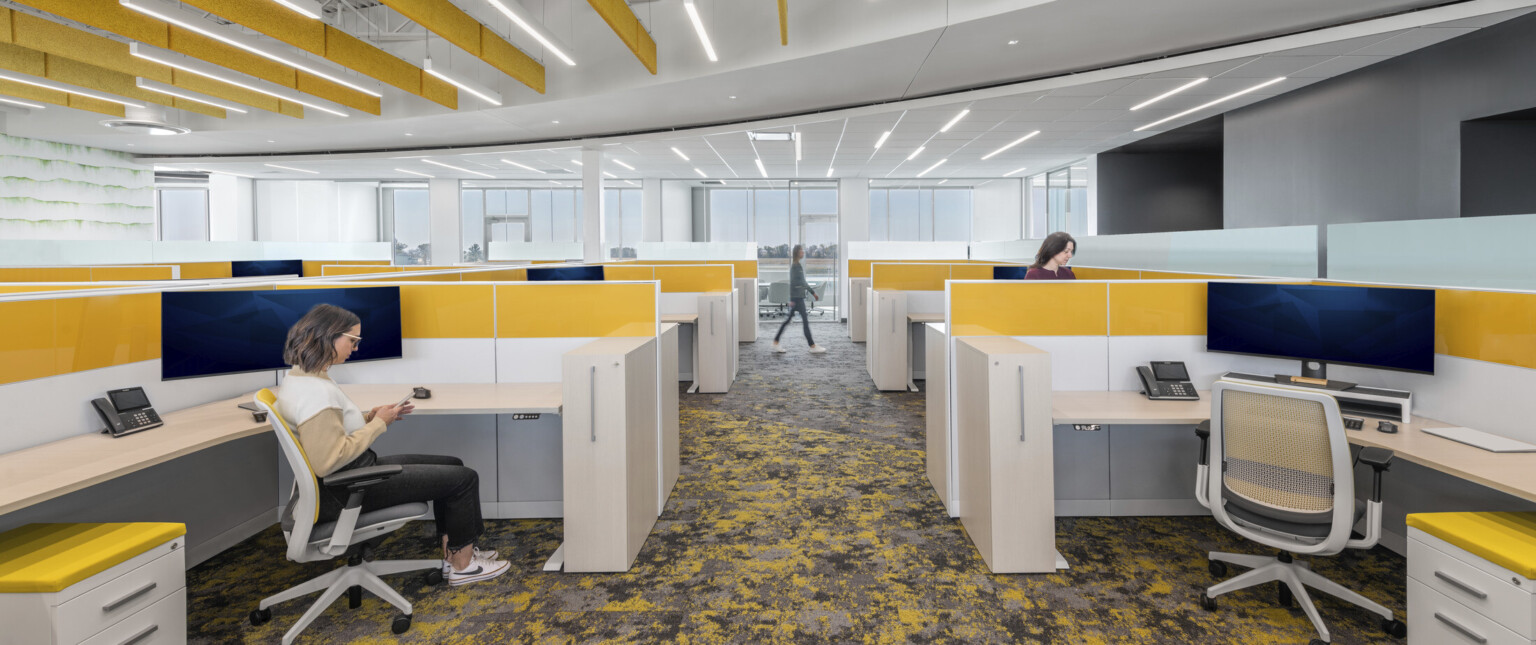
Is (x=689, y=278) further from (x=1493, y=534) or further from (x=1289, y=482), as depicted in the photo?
(x=1493, y=534)

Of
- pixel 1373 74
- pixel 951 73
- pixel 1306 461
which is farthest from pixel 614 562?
pixel 1373 74

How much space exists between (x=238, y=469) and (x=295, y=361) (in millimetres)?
1168

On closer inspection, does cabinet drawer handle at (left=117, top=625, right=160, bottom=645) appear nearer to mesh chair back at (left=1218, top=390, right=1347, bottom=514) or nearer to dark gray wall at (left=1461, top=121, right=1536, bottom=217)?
mesh chair back at (left=1218, top=390, right=1347, bottom=514)

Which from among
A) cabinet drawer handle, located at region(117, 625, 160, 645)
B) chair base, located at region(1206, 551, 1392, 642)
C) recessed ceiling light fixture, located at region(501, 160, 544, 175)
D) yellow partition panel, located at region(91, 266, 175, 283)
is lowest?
chair base, located at region(1206, 551, 1392, 642)

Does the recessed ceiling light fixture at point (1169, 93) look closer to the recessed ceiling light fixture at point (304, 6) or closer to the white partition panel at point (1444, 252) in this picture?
the white partition panel at point (1444, 252)

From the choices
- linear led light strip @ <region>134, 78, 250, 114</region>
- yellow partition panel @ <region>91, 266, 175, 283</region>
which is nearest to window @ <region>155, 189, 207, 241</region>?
linear led light strip @ <region>134, 78, 250, 114</region>

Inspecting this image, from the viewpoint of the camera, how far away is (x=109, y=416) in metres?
2.19

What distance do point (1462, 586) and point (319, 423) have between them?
309 centimetres

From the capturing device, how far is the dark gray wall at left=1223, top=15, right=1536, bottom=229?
5.00 m

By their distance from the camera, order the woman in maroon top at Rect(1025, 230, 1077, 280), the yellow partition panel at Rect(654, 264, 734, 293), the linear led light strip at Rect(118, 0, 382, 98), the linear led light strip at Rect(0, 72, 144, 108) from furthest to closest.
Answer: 1. the yellow partition panel at Rect(654, 264, 734, 293)
2. the linear led light strip at Rect(0, 72, 144, 108)
3. the linear led light strip at Rect(118, 0, 382, 98)
4. the woman in maroon top at Rect(1025, 230, 1077, 280)

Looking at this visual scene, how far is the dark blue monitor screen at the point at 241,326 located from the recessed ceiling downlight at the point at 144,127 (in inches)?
313

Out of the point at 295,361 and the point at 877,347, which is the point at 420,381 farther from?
the point at 877,347

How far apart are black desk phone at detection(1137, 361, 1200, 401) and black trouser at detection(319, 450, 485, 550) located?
2.75 meters

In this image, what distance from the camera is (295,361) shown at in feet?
7.02
